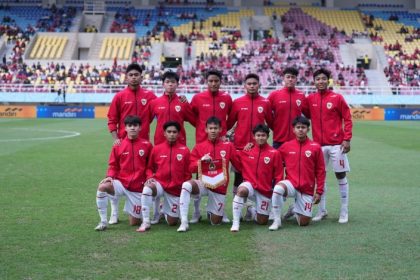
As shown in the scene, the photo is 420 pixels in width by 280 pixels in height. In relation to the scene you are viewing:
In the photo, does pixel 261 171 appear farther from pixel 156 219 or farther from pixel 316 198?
pixel 156 219

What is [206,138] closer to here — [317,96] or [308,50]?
[317,96]

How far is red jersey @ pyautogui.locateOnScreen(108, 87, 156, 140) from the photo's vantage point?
357 inches

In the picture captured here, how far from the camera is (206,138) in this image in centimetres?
888

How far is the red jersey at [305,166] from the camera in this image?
8375mm

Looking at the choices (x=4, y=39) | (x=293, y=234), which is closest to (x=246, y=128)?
(x=293, y=234)

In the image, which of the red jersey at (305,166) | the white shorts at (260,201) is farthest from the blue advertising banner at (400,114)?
the white shorts at (260,201)

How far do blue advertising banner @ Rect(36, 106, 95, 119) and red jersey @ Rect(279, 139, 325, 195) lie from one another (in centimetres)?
3238

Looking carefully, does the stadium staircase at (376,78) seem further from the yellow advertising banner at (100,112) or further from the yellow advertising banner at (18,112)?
the yellow advertising banner at (18,112)

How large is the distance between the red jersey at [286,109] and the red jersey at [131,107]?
171 centimetres

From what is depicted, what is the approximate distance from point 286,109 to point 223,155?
3.76 feet

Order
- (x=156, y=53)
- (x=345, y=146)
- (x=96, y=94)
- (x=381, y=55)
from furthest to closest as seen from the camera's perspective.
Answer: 1. (x=156, y=53)
2. (x=381, y=55)
3. (x=96, y=94)
4. (x=345, y=146)

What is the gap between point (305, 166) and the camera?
27.6 feet

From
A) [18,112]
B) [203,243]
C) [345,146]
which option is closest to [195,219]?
Result: [203,243]

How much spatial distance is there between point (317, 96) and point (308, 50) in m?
46.0
